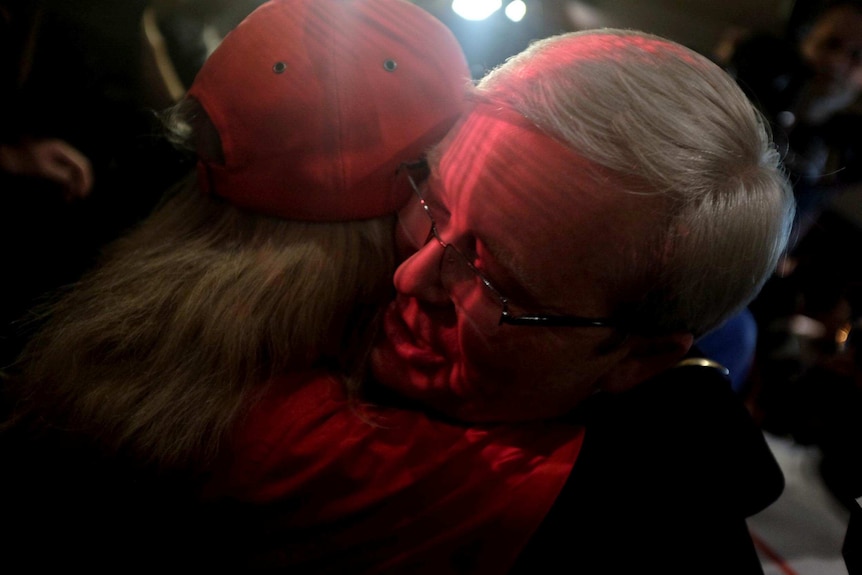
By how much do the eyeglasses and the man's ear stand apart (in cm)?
9

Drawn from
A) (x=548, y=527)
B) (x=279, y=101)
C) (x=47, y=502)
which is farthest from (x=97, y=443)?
(x=548, y=527)

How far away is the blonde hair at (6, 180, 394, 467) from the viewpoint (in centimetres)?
85

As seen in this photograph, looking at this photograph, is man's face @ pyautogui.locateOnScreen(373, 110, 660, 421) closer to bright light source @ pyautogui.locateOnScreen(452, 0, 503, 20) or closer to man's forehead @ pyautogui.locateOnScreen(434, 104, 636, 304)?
man's forehead @ pyautogui.locateOnScreen(434, 104, 636, 304)

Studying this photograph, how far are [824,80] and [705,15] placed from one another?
43cm

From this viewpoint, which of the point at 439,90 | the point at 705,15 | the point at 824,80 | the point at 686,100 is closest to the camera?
the point at 686,100

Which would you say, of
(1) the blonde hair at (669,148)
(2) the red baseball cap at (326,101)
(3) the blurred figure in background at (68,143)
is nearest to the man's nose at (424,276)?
(2) the red baseball cap at (326,101)

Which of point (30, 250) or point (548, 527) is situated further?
point (30, 250)

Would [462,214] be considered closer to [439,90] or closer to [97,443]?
[439,90]

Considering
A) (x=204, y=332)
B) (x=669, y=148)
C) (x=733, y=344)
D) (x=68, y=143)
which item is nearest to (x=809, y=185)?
(x=733, y=344)

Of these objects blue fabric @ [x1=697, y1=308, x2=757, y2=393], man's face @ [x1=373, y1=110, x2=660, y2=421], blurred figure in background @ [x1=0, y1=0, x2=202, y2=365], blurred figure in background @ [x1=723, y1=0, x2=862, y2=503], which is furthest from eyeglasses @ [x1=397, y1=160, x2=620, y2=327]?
blurred figure in background @ [x1=723, y1=0, x2=862, y2=503]

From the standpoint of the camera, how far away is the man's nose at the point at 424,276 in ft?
2.71

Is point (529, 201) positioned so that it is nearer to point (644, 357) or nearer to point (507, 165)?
point (507, 165)

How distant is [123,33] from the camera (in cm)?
115

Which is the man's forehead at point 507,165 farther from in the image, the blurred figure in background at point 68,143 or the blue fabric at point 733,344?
the blue fabric at point 733,344
